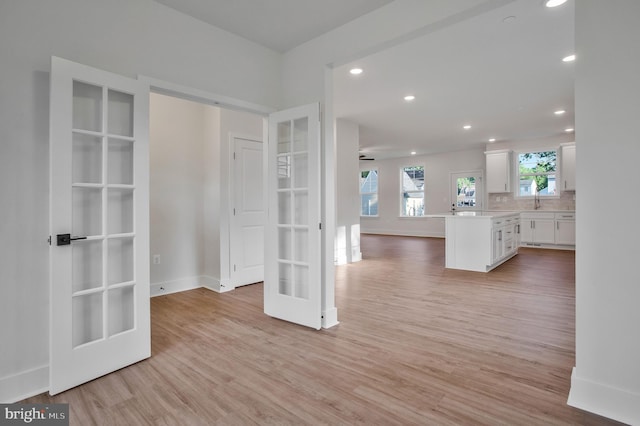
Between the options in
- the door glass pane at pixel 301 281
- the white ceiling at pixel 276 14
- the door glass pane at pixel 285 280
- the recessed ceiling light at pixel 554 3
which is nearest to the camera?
the white ceiling at pixel 276 14

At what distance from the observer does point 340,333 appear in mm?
2885

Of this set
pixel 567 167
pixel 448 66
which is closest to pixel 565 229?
pixel 567 167

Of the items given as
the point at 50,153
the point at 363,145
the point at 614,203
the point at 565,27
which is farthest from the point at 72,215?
the point at 363,145

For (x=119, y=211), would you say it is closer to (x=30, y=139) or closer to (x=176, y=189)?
(x=30, y=139)

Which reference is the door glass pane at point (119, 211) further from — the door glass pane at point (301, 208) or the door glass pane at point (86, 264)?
the door glass pane at point (301, 208)

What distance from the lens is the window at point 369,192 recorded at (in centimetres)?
1252

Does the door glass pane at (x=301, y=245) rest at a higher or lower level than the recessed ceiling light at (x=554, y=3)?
lower

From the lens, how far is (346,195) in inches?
265

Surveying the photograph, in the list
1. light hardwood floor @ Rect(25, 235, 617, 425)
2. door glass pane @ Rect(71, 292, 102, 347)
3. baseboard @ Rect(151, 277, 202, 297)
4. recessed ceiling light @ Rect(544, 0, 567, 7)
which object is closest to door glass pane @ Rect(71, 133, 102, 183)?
door glass pane @ Rect(71, 292, 102, 347)

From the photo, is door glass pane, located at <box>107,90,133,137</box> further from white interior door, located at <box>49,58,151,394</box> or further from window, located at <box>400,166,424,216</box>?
window, located at <box>400,166,424,216</box>

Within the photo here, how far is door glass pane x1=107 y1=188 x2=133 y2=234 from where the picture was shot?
2.28 m

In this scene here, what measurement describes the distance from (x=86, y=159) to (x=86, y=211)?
0.35m

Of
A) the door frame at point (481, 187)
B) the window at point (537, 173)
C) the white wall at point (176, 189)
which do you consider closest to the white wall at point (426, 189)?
the door frame at point (481, 187)

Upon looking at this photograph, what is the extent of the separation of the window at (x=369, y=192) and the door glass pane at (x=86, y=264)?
10.9m
